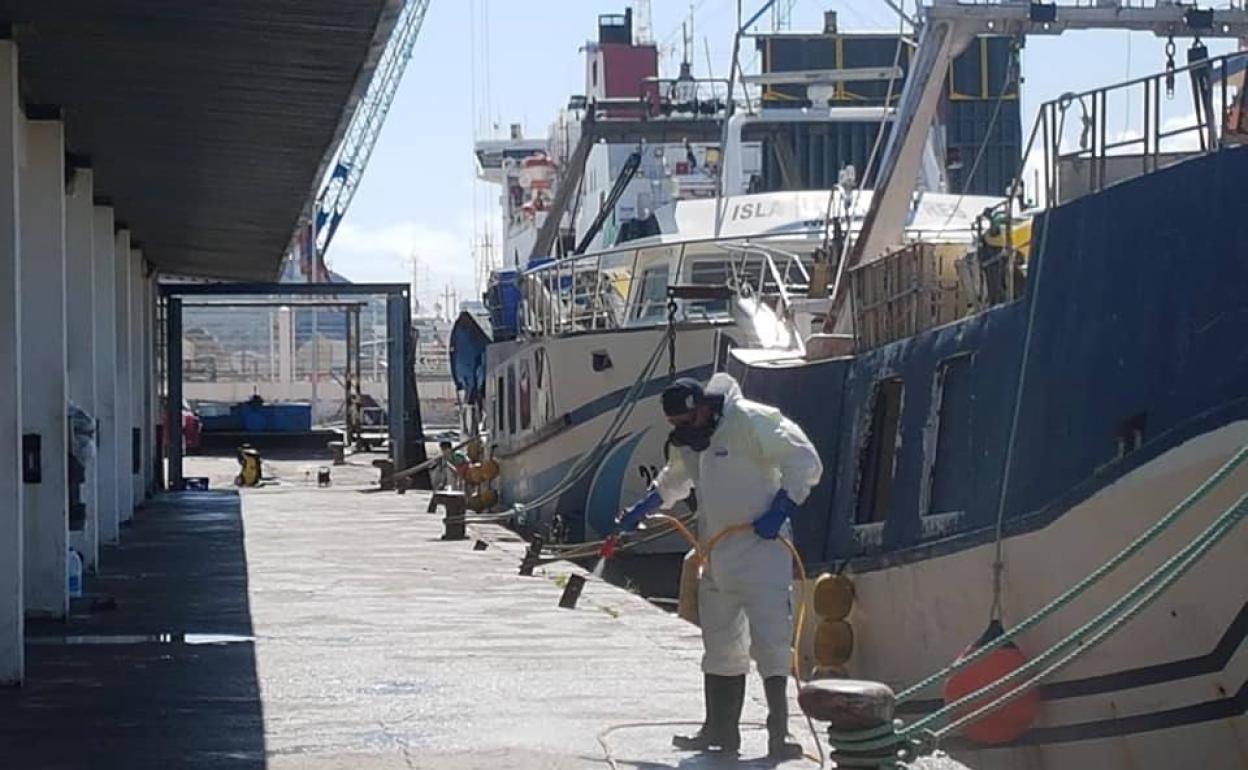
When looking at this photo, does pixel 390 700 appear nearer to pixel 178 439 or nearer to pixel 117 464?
pixel 117 464

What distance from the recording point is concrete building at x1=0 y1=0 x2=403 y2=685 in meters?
11.4

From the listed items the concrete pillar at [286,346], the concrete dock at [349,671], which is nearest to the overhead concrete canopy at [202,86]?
the concrete dock at [349,671]

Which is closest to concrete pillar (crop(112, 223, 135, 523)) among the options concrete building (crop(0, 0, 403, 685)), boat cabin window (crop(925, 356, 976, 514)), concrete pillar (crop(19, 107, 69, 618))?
concrete building (crop(0, 0, 403, 685))

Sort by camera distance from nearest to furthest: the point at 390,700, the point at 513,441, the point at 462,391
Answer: the point at 390,700, the point at 513,441, the point at 462,391

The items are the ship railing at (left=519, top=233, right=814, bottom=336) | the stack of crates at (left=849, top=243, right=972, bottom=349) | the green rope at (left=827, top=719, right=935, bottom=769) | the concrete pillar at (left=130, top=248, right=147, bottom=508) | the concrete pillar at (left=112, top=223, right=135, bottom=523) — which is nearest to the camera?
the green rope at (left=827, top=719, right=935, bottom=769)

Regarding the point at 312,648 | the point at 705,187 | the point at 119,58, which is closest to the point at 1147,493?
the point at 312,648

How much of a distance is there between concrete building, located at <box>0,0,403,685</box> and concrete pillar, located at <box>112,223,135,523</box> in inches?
3.0

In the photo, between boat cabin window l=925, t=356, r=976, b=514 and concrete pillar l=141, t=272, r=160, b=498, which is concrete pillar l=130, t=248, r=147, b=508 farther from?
boat cabin window l=925, t=356, r=976, b=514

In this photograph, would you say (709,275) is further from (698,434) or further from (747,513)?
(747,513)

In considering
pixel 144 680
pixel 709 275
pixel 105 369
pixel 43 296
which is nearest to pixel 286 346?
pixel 709 275

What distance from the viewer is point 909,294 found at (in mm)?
13328

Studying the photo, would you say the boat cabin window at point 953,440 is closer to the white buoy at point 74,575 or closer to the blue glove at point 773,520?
the blue glove at point 773,520

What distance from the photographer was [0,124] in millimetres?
11312

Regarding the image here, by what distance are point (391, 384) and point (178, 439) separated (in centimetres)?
373
